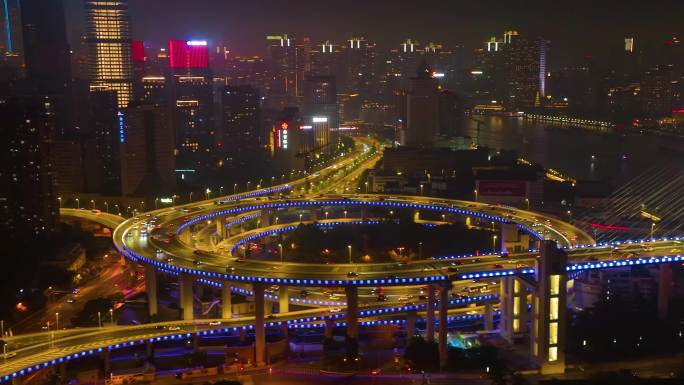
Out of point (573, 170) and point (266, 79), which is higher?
point (266, 79)

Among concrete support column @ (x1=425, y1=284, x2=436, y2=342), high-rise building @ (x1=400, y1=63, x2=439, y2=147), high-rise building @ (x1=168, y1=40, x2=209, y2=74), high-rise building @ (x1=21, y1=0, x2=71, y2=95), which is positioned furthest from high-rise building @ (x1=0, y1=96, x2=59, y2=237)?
high-rise building @ (x1=400, y1=63, x2=439, y2=147)

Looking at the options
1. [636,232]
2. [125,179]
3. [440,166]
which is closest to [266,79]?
[440,166]

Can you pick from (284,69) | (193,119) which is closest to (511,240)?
(193,119)

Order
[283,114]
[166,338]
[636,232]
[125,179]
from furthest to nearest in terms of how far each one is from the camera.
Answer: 1. [283,114]
2. [125,179]
3. [636,232]
4. [166,338]

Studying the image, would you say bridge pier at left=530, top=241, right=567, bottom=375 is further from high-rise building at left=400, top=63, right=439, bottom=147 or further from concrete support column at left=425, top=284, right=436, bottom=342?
high-rise building at left=400, top=63, right=439, bottom=147

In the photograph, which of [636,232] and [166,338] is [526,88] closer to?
[636,232]

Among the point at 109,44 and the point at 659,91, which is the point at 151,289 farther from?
the point at 659,91
